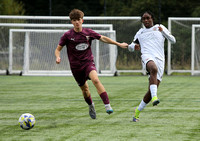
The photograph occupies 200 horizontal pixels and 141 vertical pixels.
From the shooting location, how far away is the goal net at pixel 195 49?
21.1m

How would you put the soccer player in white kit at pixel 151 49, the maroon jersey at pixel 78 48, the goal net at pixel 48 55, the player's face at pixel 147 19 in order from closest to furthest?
1. the soccer player in white kit at pixel 151 49
2. the player's face at pixel 147 19
3. the maroon jersey at pixel 78 48
4. the goal net at pixel 48 55

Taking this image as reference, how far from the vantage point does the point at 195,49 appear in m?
21.3

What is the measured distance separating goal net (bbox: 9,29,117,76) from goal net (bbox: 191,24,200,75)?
3697 mm

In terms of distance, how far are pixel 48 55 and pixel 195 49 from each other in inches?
272

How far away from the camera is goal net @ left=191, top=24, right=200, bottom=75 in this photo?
69.2 feet

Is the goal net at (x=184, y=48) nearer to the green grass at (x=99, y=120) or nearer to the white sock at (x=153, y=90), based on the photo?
the green grass at (x=99, y=120)

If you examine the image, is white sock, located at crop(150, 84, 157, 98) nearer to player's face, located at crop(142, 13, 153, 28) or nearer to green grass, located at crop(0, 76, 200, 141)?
green grass, located at crop(0, 76, 200, 141)

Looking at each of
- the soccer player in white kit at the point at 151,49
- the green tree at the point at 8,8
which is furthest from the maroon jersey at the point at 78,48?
the green tree at the point at 8,8

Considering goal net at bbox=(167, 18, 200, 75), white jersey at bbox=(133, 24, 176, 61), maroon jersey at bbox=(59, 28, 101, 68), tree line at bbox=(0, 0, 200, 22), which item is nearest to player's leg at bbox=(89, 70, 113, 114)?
maroon jersey at bbox=(59, 28, 101, 68)

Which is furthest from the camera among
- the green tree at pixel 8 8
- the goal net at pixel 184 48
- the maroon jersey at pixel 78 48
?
the green tree at pixel 8 8

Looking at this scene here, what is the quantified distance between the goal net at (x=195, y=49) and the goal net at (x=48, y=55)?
3.70 m

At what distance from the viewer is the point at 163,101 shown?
394 inches

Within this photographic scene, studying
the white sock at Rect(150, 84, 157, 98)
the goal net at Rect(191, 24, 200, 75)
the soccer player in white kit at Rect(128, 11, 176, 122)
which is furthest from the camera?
the goal net at Rect(191, 24, 200, 75)

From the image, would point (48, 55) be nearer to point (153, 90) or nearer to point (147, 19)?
Result: point (147, 19)
